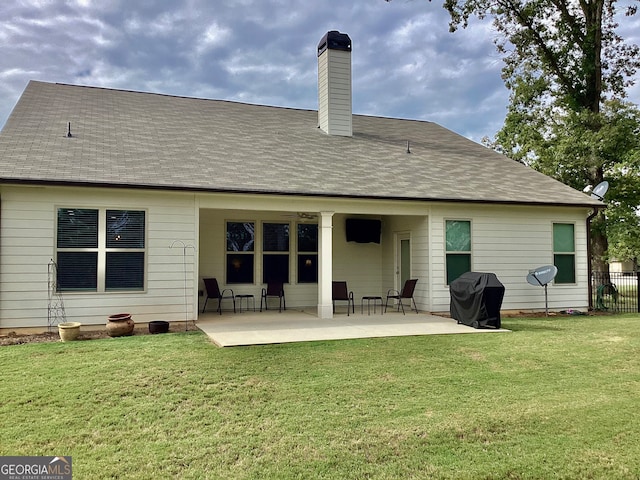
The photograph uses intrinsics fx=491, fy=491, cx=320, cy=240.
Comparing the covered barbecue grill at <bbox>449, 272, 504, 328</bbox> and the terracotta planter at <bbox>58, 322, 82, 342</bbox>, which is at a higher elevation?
the covered barbecue grill at <bbox>449, 272, 504, 328</bbox>

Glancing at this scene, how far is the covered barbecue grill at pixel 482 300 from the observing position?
8844mm

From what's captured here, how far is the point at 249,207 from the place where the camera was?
382 inches

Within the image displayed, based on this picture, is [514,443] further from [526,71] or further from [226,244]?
[526,71]

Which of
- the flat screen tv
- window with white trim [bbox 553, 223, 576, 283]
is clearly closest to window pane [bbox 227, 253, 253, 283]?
the flat screen tv

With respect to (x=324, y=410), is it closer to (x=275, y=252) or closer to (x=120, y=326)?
(x=120, y=326)

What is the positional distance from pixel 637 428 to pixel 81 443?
4593mm

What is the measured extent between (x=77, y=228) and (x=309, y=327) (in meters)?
4.45

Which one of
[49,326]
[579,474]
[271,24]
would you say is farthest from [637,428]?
[271,24]

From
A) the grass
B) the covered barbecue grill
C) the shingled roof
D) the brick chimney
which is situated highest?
the brick chimney

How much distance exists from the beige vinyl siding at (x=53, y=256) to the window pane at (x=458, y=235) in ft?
18.6

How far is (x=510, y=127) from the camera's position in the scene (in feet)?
66.4

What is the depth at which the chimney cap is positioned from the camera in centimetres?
1397

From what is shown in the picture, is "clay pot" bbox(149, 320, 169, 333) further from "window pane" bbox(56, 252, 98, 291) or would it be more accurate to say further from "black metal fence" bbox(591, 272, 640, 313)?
"black metal fence" bbox(591, 272, 640, 313)

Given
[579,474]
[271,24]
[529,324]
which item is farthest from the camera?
[271,24]
